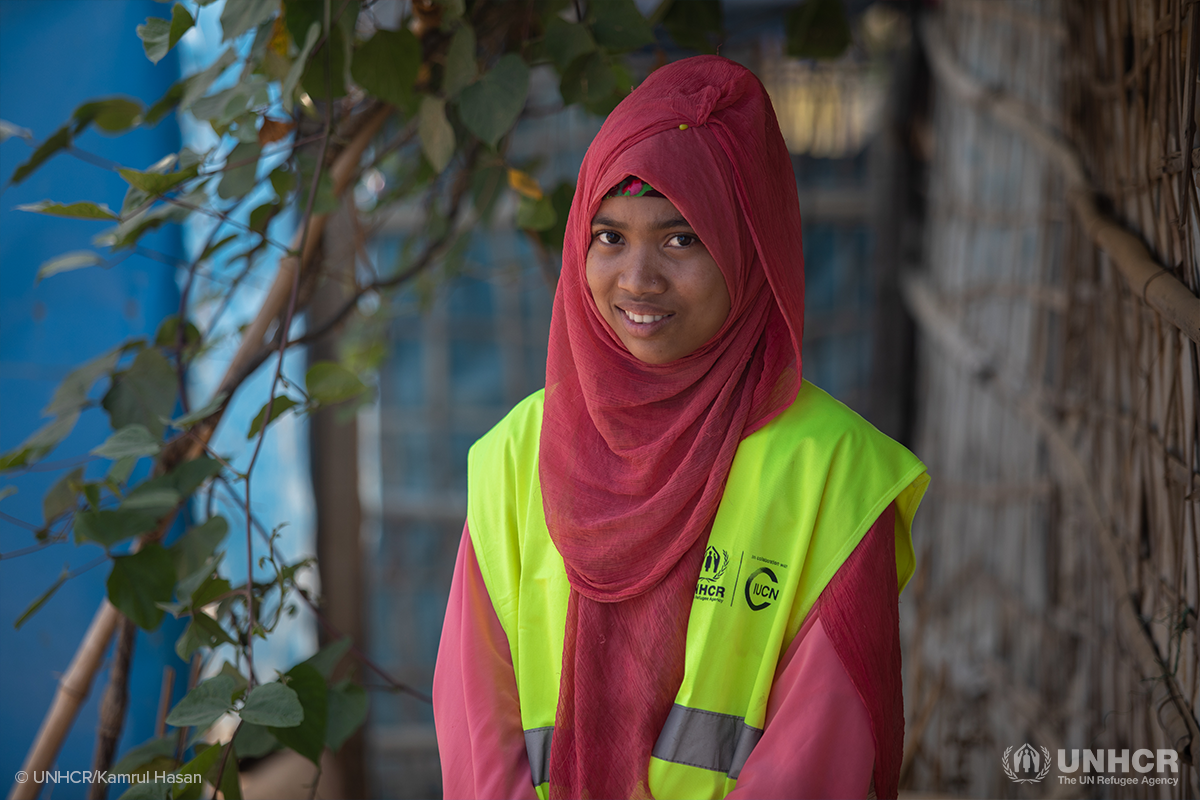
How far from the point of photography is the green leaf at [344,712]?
1.41m

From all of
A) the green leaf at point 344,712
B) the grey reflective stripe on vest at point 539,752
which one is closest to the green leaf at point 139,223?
the green leaf at point 344,712

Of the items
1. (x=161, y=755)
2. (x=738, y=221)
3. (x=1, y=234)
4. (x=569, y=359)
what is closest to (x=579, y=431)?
(x=569, y=359)

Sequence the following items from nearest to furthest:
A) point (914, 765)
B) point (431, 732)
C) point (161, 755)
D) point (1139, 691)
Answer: point (161, 755), point (1139, 691), point (914, 765), point (431, 732)

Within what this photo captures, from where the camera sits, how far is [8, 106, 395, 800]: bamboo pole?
151cm

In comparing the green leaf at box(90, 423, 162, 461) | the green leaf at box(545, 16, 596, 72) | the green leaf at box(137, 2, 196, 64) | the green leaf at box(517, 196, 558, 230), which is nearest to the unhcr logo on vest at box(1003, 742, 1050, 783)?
the green leaf at box(517, 196, 558, 230)

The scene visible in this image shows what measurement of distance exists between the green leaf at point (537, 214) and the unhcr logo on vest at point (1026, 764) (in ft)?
5.60

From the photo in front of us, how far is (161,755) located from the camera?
1453 millimetres

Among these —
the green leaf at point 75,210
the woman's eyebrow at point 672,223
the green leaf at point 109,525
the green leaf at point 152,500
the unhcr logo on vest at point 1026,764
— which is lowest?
the unhcr logo on vest at point 1026,764

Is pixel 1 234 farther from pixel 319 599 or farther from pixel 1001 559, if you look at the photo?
pixel 1001 559

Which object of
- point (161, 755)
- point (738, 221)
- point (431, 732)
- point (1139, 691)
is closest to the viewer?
point (738, 221)

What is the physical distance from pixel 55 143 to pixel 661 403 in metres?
1.08

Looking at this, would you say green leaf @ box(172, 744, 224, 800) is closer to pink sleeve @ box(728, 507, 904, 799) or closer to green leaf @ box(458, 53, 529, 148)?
pink sleeve @ box(728, 507, 904, 799)

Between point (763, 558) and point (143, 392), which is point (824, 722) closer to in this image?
point (763, 558)

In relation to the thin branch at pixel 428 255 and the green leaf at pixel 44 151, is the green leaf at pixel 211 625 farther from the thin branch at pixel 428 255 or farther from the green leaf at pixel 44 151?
the green leaf at pixel 44 151
